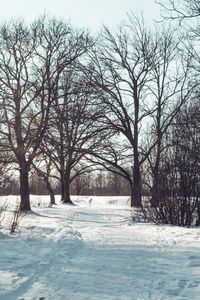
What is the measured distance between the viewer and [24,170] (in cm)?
1642

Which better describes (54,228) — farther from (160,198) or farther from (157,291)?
(157,291)

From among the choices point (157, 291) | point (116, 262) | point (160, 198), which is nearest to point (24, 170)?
point (160, 198)

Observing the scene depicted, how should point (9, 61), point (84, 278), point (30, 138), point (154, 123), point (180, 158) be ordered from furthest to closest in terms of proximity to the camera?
point (154, 123), point (9, 61), point (30, 138), point (180, 158), point (84, 278)

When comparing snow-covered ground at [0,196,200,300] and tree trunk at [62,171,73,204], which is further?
tree trunk at [62,171,73,204]

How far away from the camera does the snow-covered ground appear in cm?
414

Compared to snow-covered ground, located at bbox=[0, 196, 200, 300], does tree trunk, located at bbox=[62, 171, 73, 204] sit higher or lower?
higher

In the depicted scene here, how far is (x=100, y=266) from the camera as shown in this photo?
18.1ft

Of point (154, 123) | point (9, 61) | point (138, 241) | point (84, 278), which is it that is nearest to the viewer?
point (84, 278)

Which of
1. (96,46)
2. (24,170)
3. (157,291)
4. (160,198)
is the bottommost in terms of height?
(157,291)

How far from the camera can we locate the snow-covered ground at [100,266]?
4.14 m

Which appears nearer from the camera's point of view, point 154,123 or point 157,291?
point 157,291

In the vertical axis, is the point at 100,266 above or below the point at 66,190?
below

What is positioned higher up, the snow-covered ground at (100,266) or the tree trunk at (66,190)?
the tree trunk at (66,190)

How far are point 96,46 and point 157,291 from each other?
19325mm
